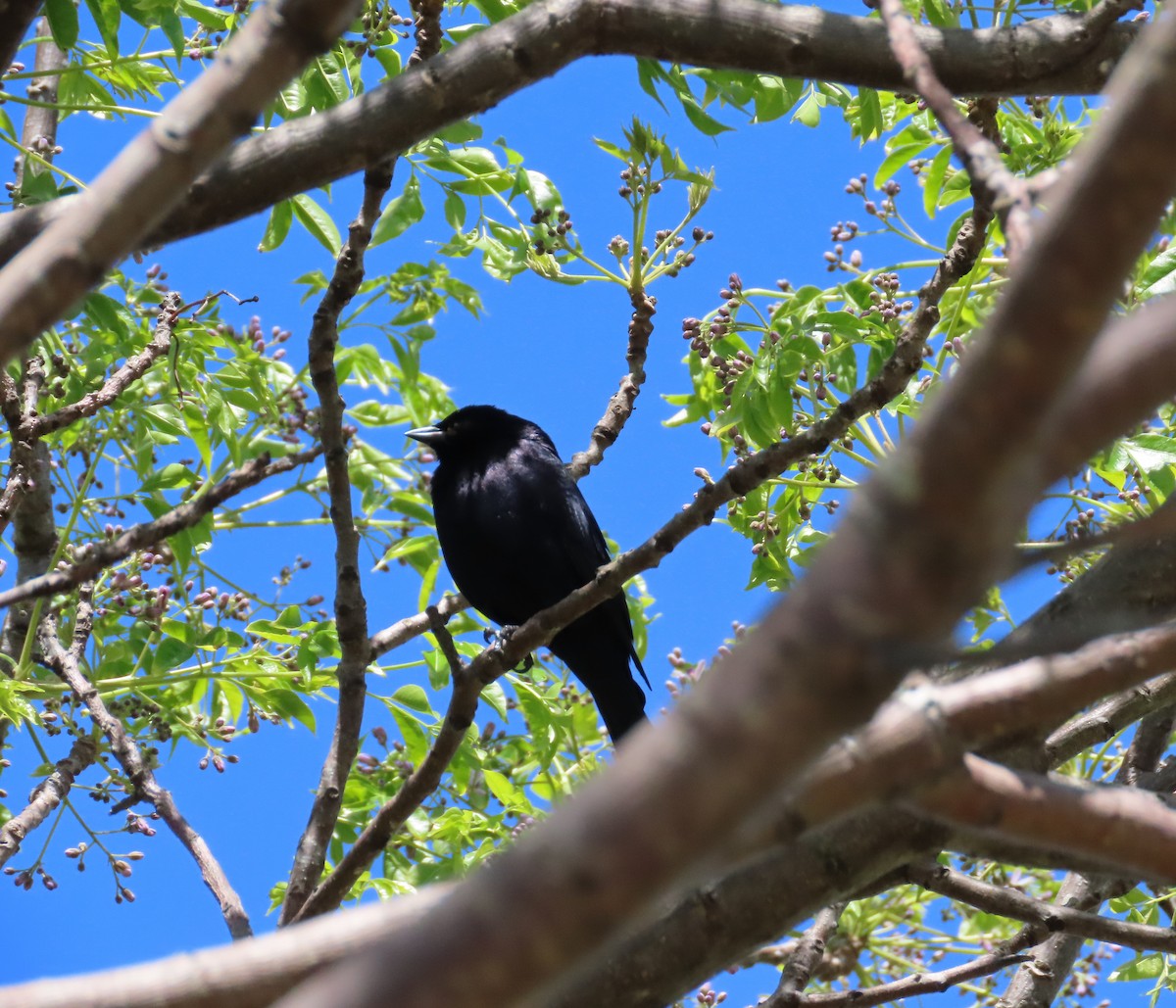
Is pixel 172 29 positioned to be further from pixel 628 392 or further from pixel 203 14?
pixel 628 392

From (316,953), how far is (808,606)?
1109 mm

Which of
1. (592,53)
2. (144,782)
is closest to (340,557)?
(144,782)

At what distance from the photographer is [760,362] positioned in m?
4.16

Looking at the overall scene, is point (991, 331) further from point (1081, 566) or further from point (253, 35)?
point (1081, 566)

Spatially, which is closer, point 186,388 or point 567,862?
point 567,862

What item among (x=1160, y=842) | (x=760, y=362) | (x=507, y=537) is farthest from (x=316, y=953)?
(x=507, y=537)

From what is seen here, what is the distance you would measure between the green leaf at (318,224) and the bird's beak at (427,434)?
2.07 metres

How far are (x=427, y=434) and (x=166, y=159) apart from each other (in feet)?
16.1

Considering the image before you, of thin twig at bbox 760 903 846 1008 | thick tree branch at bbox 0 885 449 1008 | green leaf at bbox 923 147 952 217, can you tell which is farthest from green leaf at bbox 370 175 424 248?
thick tree branch at bbox 0 885 449 1008

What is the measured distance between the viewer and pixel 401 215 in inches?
170

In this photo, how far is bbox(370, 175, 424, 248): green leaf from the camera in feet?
14.1

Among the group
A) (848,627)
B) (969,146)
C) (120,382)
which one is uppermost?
(120,382)

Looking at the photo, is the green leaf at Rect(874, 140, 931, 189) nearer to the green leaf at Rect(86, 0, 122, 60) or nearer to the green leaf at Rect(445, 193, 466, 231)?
the green leaf at Rect(445, 193, 466, 231)

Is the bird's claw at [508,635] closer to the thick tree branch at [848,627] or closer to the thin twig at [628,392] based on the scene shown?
the thin twig at [628,392]
